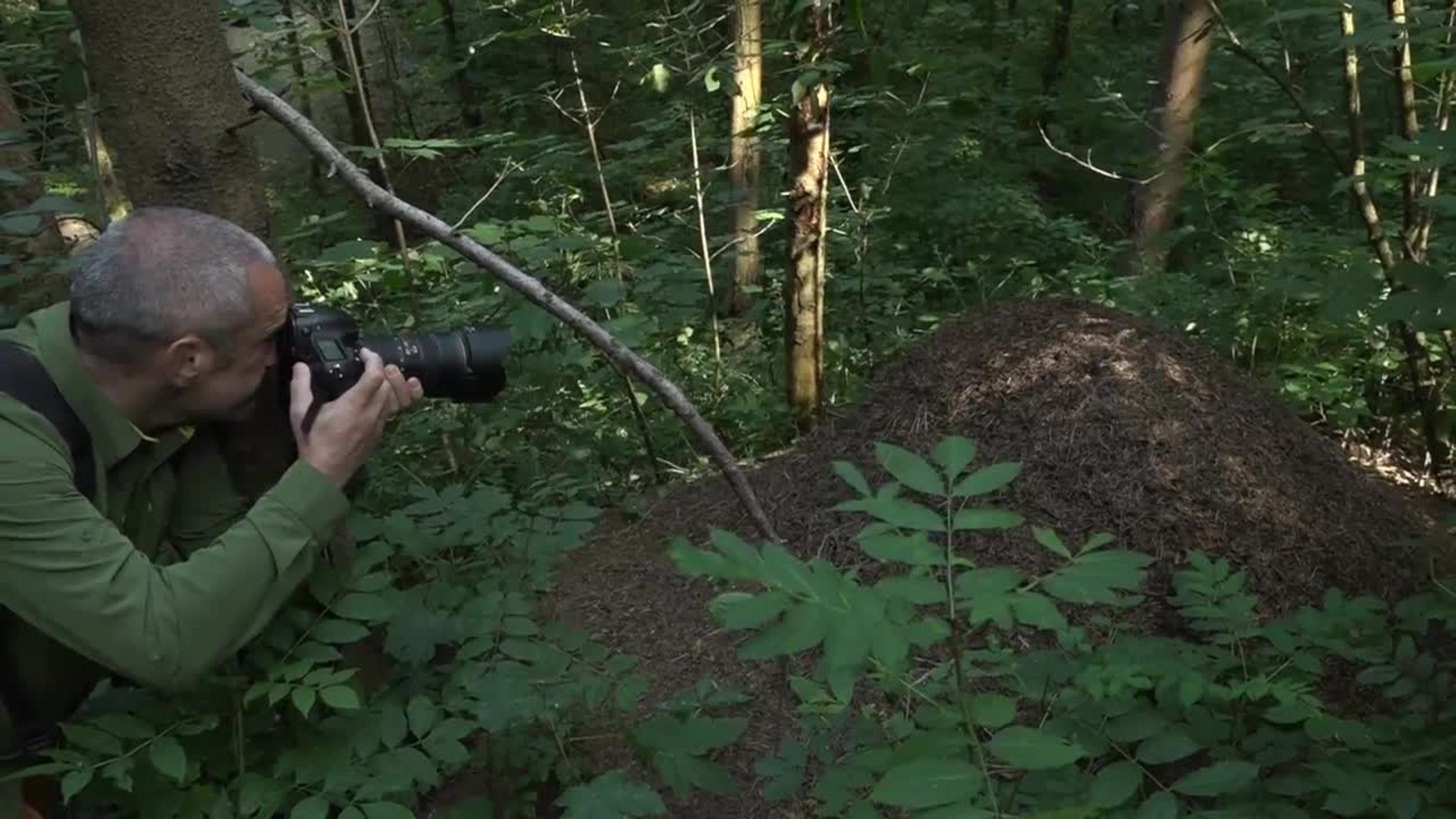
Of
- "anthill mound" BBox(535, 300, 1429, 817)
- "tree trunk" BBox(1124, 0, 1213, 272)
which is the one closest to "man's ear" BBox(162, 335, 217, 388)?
"anthill mound" BBox(535, 300, 1429, 817)

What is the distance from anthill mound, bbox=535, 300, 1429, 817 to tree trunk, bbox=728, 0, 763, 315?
76.2 inches

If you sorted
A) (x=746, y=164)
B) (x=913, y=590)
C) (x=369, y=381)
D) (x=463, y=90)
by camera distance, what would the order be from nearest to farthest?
(x=913, y=590)
(x=369, y=381)
(x=746, y=164)
(x=463, y=90)

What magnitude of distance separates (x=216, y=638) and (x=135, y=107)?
0.91 m

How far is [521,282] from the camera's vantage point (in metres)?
1.80

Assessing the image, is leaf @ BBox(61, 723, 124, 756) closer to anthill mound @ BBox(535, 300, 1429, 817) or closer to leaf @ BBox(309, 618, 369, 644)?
leaf @ BBox(309, 618, 369, 644)

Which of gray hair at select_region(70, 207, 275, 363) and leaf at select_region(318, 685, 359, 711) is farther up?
gray hair at select_region(70, 207, 275, 363)

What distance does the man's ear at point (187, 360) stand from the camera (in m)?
1.51

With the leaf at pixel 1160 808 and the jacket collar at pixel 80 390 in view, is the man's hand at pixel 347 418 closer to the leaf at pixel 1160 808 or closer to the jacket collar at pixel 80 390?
the jacket collar at pixel 80 390

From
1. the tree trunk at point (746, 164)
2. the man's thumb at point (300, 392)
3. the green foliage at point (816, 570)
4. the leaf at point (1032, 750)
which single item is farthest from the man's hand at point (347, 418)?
the tree trunk at point (746, 164)

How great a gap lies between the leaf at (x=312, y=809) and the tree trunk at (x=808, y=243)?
2724mm

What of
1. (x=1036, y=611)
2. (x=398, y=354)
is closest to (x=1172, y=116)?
(x=398, y=354)

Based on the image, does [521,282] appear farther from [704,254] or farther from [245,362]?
[704,254]

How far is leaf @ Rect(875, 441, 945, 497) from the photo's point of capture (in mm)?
1246

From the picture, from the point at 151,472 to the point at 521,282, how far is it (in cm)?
67
